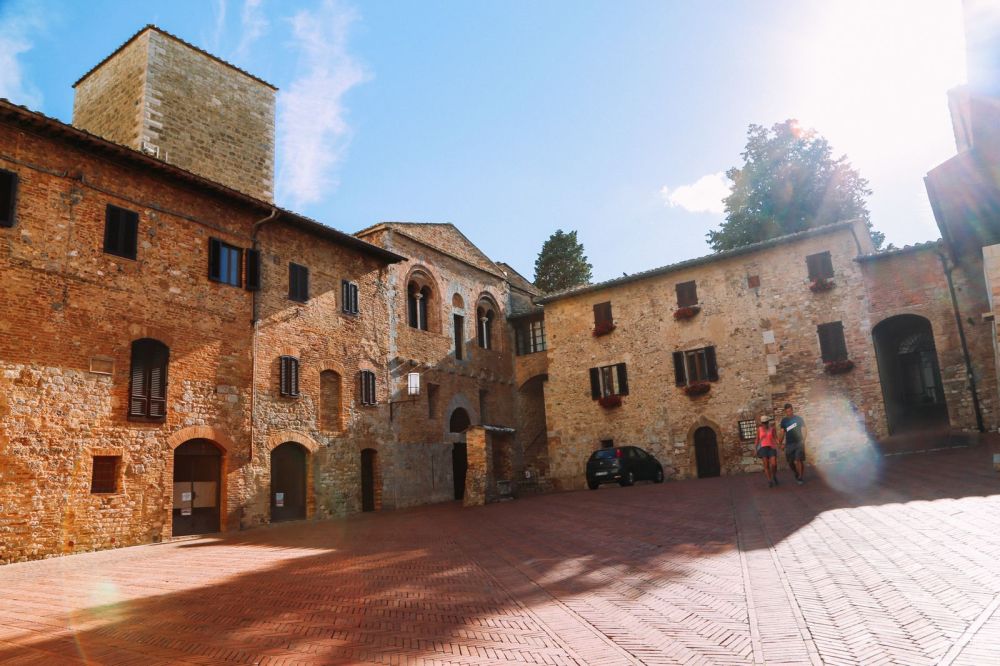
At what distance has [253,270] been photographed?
17.0 meters

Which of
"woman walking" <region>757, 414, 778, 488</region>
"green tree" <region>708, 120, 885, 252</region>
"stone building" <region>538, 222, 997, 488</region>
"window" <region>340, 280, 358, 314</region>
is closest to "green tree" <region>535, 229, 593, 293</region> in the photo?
"green tree" <region>708, 120, 885, 252</region>

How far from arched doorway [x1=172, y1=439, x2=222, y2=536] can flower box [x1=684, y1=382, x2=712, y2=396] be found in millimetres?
15855

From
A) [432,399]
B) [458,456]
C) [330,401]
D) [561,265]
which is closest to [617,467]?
[458,456]

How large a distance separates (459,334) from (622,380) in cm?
667

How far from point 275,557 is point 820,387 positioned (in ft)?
60.4

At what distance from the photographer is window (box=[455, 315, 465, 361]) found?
25348mm

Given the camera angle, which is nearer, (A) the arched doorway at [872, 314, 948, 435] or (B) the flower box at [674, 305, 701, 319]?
(A) the arched doorway at [872, 314, 948, 435]

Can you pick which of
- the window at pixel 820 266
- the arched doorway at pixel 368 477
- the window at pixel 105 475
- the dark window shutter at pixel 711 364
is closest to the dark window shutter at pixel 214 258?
the window at pixel 105 475

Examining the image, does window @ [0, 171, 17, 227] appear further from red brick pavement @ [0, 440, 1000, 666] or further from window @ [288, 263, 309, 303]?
window @ [288, 263, 309, 303]

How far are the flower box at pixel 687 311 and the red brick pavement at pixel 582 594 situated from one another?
13.2 m

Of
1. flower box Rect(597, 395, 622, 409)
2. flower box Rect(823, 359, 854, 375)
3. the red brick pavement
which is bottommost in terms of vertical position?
the red brick pavement

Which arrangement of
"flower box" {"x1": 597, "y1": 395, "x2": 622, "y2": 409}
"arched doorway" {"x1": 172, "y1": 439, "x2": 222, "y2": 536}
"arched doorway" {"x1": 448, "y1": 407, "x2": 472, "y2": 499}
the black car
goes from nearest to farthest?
"arched doorway" {"x1": 172, "y1": 439, "x2": 222, "y2": 536} → the black car → "arched doorway" {"x1": 448, "y1": 407, "x2": 472, "y2": 499} → "flower box" {"x1": 597, "y1": 395, "x2": 622, "y2": 409}

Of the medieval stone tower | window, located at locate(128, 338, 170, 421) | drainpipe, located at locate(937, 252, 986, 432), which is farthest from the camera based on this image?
the medieval stone tower

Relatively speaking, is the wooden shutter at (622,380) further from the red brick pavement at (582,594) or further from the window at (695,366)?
the red brick pavement at (582,594)
